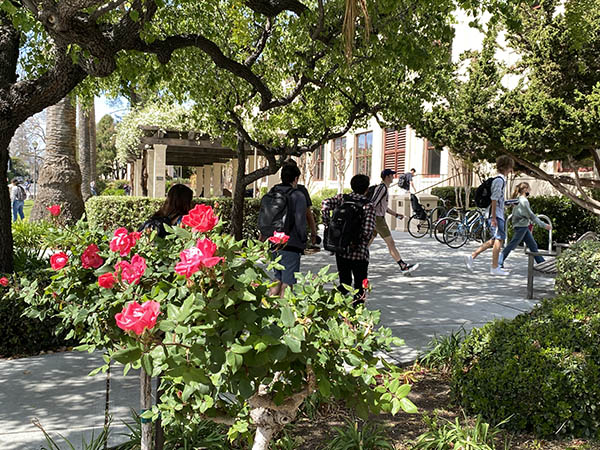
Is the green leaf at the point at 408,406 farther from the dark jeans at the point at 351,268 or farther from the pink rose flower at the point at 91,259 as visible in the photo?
the dark jeans at the point at 351,268

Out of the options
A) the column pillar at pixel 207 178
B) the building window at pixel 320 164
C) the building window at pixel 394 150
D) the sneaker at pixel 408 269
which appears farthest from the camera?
the building window at pixel 320 164

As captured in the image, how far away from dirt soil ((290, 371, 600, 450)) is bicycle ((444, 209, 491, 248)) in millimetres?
10864

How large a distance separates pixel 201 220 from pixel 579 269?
5.79 m

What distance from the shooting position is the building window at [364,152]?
90.3 feet

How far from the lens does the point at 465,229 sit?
47.4 ft

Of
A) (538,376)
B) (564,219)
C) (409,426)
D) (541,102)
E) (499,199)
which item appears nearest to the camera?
(538,376)

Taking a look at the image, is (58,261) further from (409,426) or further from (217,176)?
(217,176)

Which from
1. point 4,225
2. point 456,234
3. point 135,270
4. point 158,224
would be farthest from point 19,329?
point 456,234

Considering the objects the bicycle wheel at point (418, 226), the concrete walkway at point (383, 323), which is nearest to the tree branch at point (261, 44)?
the concrete walkway at point (383, 323)

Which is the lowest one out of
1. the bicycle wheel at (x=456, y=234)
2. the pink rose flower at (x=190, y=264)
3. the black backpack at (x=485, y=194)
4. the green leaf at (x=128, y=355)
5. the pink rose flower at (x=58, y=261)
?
the bicycle wheel at (x=456, y=234)

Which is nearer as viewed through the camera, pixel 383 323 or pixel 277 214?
pixel 277 214

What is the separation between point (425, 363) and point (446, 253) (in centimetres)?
889

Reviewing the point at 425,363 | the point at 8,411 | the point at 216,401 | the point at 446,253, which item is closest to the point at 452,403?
the point at 425,363

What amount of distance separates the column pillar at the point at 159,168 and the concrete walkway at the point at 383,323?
5.42m
